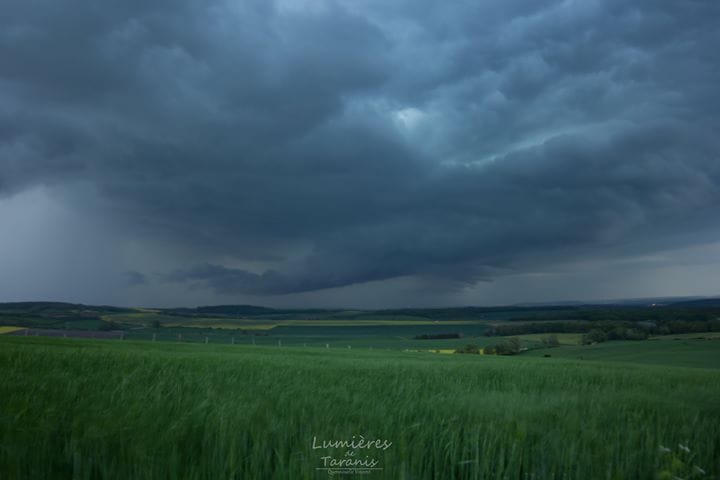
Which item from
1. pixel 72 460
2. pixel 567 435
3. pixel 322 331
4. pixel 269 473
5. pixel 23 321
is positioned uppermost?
pixel 72 460

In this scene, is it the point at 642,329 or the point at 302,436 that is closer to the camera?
the point at 302,436

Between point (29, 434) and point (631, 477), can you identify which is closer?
point (29, 434)

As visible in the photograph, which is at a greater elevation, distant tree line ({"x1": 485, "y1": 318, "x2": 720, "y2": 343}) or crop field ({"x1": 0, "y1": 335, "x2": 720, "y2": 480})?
crop field ({"x1": 0, "y1": 335, "x2": 720, "y2": 480})

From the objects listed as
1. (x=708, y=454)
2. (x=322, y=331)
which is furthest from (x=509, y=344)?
(x=322, y=331)

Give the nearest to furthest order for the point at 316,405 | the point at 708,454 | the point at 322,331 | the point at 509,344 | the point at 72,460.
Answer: the point at 72,460, the point at 708,454, the point at 316,405, the point at 509,344, the point at 322,331

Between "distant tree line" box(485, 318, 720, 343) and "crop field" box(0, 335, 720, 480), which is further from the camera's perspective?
"distant tree line" box(485, 318, 720, 343)

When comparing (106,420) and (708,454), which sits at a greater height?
(106,420)

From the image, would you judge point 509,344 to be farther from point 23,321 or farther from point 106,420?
point 23,321

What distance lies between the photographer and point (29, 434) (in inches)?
113

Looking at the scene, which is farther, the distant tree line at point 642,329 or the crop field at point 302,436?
the distant tree line at point 642,329

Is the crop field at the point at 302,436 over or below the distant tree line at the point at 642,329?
over

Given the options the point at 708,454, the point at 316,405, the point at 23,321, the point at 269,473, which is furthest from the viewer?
the point at 23,321

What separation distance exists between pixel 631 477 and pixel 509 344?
62.1 meters

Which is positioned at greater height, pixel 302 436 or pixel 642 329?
pixel 302 436
